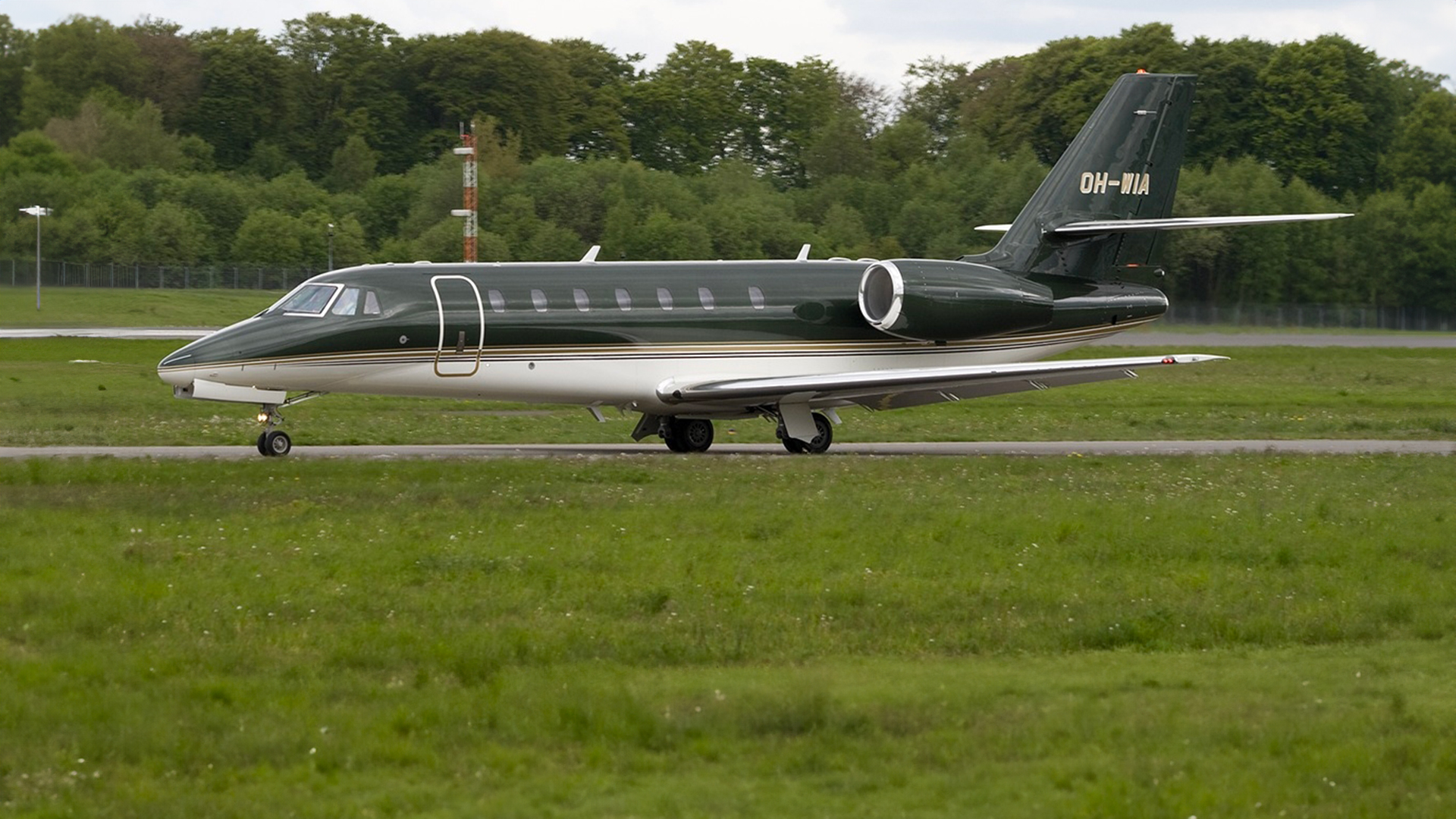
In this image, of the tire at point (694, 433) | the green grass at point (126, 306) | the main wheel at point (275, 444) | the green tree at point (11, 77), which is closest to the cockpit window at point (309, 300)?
the main wheel at point (275, 444)

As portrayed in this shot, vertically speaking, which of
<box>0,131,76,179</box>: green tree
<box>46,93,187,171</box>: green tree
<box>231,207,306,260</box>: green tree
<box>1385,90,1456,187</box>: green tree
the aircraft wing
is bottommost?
the aircraft wing

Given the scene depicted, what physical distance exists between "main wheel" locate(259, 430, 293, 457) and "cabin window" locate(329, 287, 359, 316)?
1.99m

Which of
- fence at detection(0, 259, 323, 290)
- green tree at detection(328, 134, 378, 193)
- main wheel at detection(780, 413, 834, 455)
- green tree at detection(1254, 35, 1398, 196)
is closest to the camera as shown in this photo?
main wheel at detection(780, 413, 834, 455)

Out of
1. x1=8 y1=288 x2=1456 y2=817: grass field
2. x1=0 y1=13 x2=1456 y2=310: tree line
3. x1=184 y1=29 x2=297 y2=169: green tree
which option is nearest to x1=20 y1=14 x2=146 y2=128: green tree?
x1=0 y1=13 x2=1456 y2=310: tree line

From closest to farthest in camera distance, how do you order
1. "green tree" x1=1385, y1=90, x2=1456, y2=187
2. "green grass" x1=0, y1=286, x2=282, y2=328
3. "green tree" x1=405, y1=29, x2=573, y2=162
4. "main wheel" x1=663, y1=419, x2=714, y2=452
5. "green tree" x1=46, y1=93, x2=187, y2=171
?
"main wheel" x1=663, y1=419, x2=714, y2=452, "green grass" x1=0, y1=286, x2=282, y2=328, "green tree" x1=1385, y1=90, x2=1456, y2=187, "green tree" x1=46, y1=93, x2=187, y2=171, "green tree" x1=405, y1=29, x2=573, y2=162

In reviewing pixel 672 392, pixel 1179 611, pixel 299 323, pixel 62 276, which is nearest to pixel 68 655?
pixel 1179 611

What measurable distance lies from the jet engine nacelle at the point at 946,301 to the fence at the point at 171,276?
55.8m

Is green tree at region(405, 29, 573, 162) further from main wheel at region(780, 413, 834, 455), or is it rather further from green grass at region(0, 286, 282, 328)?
main wheel at region(780, 413, 834, 455)

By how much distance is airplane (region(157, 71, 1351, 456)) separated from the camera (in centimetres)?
2573

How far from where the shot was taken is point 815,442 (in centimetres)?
2812

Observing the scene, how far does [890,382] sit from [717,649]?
14.5 metres

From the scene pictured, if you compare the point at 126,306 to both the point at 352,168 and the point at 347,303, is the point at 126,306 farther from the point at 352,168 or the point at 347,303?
the point at 347,303

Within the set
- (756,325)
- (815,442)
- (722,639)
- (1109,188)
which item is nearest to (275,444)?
(756,325)

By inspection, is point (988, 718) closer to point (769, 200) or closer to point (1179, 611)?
point (1179, 611)
